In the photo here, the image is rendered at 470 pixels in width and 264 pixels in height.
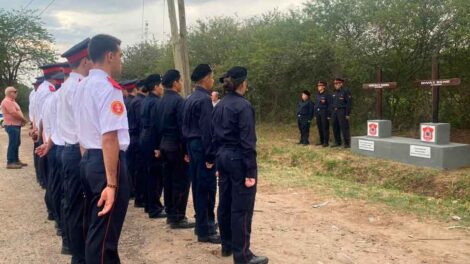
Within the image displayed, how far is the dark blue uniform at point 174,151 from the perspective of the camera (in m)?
6.23

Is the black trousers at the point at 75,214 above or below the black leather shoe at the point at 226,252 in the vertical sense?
above

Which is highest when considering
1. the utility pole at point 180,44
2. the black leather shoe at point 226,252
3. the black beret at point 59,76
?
the utility pole at point 180,44

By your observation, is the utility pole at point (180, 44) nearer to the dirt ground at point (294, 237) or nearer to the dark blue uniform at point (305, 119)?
the dark blue uniform at point (305, 119)

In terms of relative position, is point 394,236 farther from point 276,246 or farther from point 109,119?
point 109,119

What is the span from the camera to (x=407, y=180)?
9.78 m

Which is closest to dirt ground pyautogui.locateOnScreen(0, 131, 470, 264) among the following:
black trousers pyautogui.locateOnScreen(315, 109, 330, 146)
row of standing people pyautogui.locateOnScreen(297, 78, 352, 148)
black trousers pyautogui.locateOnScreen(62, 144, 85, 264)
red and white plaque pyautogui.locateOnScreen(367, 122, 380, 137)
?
black trousers pyautogui.locateOnScreen(62, 144, 85, 264)

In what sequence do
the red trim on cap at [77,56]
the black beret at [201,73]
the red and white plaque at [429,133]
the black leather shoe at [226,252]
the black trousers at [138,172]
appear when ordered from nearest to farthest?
the red trim on cap at [77,56], the black leather shoe at [226,252], the black beret at [201,73], the black trousers at [138,172], the red and white plaque at [429,133]

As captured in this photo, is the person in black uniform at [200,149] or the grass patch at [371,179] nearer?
the person in black uniform at [200,149]

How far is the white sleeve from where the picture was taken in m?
3.43

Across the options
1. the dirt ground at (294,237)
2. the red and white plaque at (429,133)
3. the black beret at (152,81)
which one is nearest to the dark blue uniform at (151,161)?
the black beret at (152,81)

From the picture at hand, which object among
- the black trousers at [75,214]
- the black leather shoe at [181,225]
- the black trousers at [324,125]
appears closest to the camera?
the black trousers at [75,214]

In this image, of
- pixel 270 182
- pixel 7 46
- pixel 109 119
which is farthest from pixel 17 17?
pixel 109 119

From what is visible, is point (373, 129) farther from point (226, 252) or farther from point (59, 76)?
point (59, 76)

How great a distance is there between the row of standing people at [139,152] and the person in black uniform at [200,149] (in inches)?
0.5
